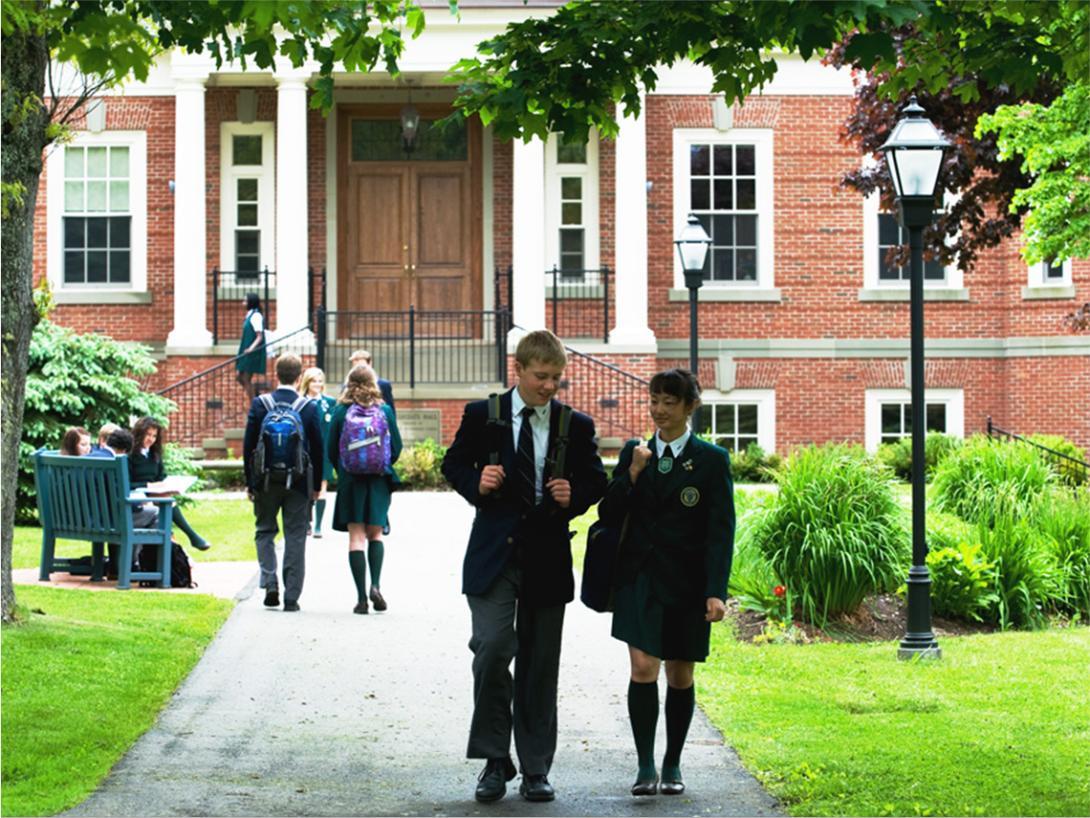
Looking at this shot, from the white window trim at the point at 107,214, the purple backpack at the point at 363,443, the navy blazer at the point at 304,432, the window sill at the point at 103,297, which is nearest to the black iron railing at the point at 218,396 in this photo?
the window sill at the point at 103,297

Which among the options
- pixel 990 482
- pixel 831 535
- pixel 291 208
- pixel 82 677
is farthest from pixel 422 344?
pixel 82 677

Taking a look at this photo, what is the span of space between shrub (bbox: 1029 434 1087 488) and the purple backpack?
11524 millimetres

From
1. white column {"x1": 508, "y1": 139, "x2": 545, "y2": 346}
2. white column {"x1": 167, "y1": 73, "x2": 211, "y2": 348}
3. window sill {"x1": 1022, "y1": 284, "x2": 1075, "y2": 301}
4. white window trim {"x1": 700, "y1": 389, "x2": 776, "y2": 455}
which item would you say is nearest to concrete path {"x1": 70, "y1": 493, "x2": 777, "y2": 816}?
white column {"x1": 508, "y1": 139, "x2": 545, "y2": 346}

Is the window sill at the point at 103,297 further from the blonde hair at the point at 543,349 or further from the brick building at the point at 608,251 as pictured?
the blonde hair at the point at 543,349

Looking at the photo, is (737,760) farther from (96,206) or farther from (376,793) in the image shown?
(96,206)

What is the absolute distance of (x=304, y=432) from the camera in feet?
40.6

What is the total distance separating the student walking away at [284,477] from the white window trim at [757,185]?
14.8 m

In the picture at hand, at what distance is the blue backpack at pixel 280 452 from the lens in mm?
12078

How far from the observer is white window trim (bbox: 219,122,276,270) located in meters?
26.7

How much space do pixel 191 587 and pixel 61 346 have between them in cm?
561

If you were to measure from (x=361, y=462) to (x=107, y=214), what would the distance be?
1599cm

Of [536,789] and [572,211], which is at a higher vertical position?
[572,211]

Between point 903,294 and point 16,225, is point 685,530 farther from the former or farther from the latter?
point 903,294

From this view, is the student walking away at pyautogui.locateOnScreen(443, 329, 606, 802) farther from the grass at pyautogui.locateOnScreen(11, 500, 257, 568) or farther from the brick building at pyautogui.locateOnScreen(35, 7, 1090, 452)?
the brick building at pyautogui.locateOnScreen(35, 7, 1090, 452)
